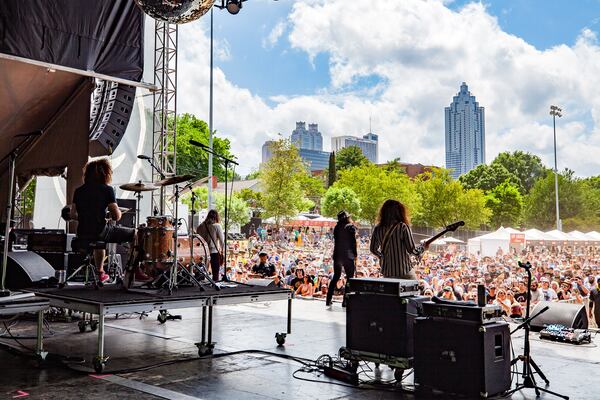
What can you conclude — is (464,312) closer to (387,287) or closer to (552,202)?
(387,287)

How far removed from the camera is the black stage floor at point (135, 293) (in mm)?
4448

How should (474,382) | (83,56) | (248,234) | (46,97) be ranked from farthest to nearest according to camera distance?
(248,234) → (46,97) → (83,56) → (474,382)

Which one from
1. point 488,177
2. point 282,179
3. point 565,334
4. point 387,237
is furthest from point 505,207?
point 387,237

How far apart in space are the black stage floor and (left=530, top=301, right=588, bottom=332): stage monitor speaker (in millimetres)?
2925

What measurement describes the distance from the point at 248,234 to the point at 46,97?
3568 centimetres

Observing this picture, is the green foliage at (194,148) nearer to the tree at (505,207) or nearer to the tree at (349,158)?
the tree at (505,207)

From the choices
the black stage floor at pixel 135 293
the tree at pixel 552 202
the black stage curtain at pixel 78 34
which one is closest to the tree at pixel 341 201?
the tree at pixel 552 202

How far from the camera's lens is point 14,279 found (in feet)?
21.2

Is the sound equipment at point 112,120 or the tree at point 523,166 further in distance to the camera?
the tree at point 523,166

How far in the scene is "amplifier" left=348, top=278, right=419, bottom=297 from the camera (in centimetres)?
409

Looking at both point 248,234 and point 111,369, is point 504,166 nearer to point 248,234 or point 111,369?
point 248,234

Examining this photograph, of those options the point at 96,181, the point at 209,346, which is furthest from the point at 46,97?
the point at 209,346

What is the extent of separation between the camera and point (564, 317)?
5.85 metres

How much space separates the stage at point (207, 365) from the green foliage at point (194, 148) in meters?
33.6
